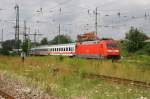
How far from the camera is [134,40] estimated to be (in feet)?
212

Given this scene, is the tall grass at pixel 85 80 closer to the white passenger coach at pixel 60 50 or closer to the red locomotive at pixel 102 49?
the red locomotive at pixel 102 49

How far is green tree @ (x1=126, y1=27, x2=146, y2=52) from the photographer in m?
61.6

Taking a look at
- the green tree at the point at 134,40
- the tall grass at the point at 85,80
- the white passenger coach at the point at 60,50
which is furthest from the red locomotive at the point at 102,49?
the green tree at the point at 134,40

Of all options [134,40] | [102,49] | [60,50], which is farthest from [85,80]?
[134,40]

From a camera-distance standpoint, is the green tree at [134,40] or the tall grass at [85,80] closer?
the tall grass at [85,80]

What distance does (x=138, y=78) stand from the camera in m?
23.9

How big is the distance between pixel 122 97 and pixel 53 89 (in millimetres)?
3399

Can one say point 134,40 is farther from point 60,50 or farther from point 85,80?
point 85,80

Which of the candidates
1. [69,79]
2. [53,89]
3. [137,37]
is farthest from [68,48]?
[53,89]

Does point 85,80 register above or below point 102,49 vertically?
below

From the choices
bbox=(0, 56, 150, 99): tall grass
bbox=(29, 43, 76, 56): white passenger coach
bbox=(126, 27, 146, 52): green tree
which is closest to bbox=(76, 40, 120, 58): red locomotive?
bbox=(0, 56, 150, 99): tall grass

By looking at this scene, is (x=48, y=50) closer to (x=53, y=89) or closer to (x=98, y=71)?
(x=98, y=71)

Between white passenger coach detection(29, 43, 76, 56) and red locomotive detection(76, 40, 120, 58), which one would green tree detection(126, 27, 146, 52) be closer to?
white passenger coach detection(29, 43, 76, 56)

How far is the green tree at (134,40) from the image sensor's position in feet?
202
